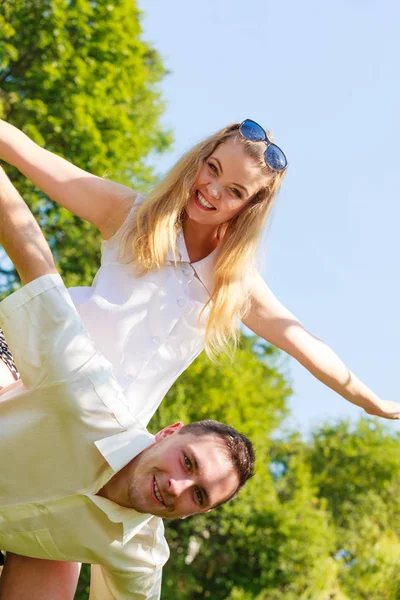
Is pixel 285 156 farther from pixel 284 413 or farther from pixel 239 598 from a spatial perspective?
pixel 284 413

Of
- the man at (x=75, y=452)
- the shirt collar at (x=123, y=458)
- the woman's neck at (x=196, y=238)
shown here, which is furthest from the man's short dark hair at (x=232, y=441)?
the woman's neck at (x=196, y=238)

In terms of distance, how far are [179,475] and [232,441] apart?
10.9 inches

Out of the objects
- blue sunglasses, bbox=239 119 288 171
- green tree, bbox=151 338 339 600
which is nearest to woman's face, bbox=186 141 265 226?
blue sunglasses, bbox=239 119 288 171

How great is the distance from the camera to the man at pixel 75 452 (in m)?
2.78

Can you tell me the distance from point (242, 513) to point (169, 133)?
10480 millimetres

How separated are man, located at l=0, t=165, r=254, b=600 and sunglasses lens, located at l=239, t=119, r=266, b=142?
144 cm

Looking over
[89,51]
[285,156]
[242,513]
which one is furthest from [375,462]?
[285,156]

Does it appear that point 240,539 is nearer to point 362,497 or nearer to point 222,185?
point 362,497

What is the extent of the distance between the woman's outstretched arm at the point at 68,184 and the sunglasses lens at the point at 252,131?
590mm

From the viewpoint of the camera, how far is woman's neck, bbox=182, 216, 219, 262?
4094 mm

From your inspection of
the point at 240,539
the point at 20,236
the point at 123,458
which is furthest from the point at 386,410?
the point at 240,539

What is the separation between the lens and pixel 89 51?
19.6 m

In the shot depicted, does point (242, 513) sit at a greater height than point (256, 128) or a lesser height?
lesser

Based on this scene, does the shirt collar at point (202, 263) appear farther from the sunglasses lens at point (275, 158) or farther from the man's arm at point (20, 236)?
the man's arm at point (20, 236)
